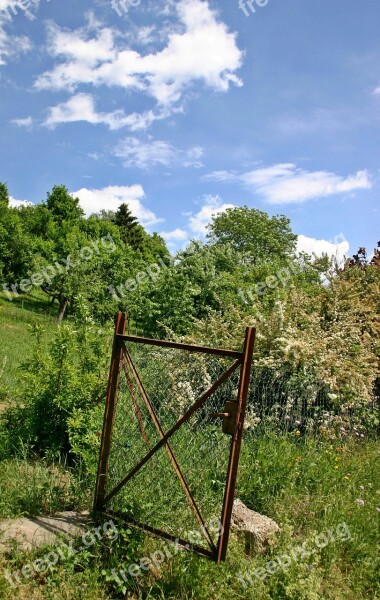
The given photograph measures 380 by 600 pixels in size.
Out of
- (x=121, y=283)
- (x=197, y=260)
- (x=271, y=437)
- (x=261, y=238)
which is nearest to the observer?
(x=271, y=437)

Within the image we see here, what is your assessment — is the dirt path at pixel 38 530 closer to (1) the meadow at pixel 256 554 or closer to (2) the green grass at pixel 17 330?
(1) the meadow at pixel 256 554

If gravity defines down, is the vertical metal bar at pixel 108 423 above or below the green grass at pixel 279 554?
→ above

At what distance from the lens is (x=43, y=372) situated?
15.6ft

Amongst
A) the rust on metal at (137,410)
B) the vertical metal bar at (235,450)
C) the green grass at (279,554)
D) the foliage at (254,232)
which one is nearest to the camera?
the vertical metal bar at (235,450)

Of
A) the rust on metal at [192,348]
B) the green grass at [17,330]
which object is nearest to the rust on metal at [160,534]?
the rust on metal at [192,348]

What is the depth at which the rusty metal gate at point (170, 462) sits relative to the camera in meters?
2.77

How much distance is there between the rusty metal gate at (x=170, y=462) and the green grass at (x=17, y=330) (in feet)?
5.82

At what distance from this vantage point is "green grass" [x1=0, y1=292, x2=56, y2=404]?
20.9 ft

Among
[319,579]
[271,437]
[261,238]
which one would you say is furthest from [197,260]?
[261,238]

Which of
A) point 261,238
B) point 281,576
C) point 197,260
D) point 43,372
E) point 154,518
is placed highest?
point 261,238

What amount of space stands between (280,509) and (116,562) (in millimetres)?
1577

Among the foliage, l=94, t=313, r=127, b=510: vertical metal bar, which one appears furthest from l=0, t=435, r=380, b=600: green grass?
the foliage

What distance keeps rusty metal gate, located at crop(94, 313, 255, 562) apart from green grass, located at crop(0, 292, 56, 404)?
5.82 feet

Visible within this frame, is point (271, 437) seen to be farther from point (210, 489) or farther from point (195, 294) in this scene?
point (195, 294)
